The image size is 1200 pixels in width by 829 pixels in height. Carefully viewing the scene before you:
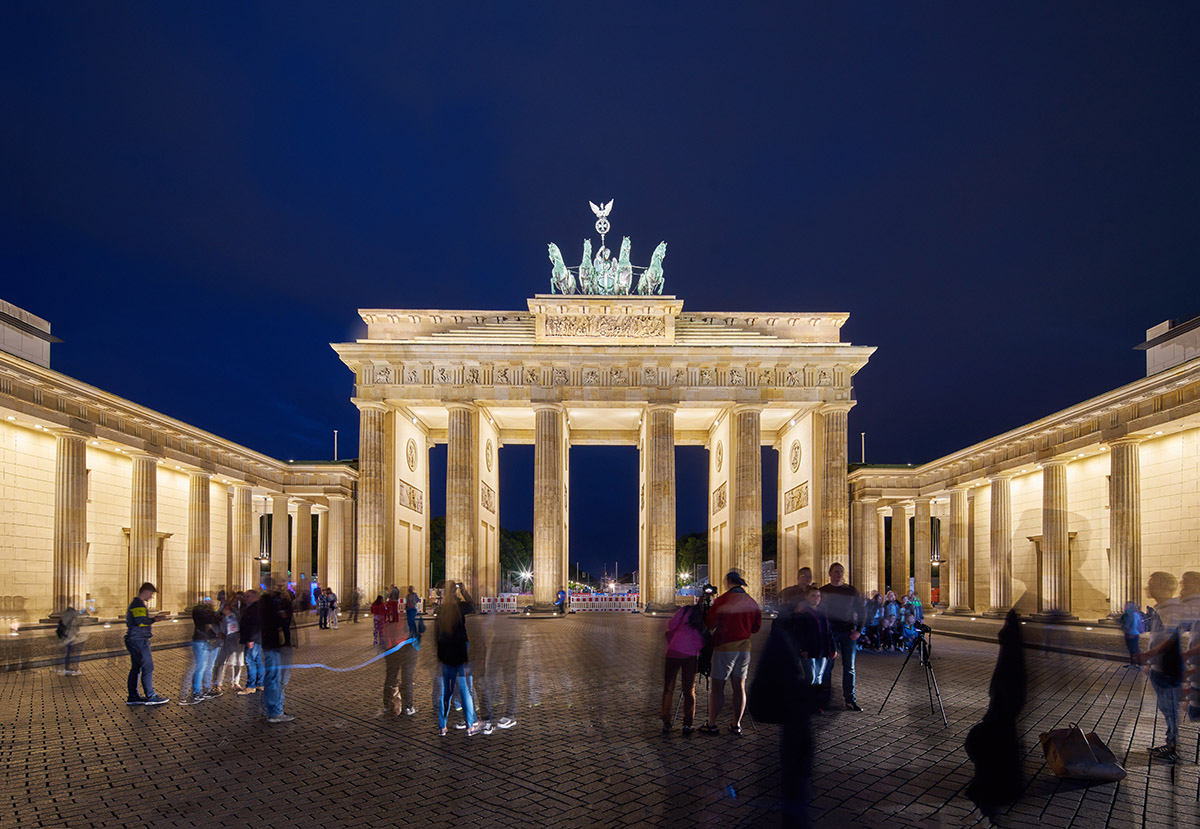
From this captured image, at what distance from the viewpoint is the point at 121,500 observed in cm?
3331

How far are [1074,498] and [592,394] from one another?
21.7m

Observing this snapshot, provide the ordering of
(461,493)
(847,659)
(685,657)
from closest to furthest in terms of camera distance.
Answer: (685,657), (847,659), (461,493)

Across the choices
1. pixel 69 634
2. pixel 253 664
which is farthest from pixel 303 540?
pixel 253 664

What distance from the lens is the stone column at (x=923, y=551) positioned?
41.8 meters

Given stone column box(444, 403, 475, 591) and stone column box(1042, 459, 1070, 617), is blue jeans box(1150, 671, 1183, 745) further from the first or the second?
stone column box(444, 403, 475, 591)

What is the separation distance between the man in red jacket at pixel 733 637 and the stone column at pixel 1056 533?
22.3 m

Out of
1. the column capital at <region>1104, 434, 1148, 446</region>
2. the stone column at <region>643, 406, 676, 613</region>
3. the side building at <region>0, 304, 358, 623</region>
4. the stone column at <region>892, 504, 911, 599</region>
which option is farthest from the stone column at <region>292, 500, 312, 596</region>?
the column capital at <region>1104, 434, 1148, 446</region>

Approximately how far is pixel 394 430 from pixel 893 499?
1102 inches

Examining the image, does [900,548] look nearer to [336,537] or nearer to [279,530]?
[336,537]

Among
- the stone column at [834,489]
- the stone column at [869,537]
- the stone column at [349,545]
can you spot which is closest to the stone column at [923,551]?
the stone column at [869,537]

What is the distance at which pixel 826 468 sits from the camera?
37.3 m

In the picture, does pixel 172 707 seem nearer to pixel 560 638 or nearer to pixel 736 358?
pixel 560 638

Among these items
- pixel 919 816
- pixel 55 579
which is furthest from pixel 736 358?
pixel 919 816

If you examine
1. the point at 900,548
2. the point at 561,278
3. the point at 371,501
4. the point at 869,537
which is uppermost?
the point at 561,278
